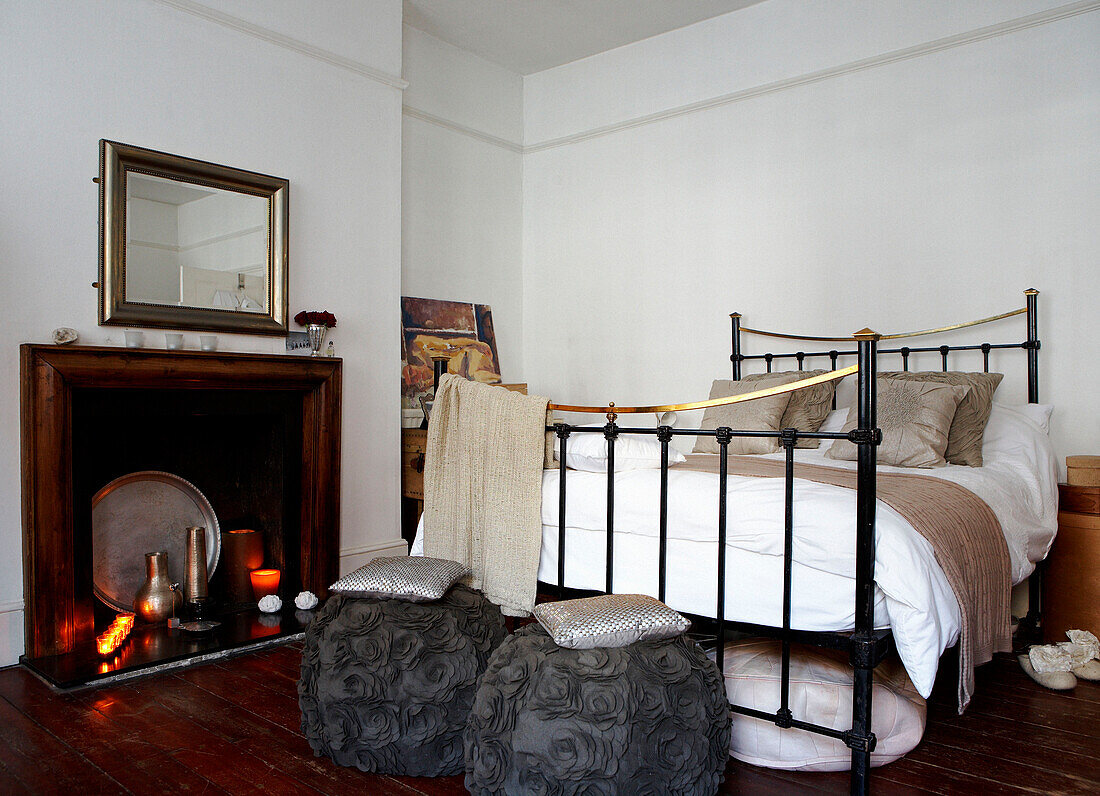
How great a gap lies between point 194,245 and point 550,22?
2.43m

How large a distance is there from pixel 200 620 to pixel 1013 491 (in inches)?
122

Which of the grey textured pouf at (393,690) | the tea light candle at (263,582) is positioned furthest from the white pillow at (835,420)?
the tea light candle at (263,582)

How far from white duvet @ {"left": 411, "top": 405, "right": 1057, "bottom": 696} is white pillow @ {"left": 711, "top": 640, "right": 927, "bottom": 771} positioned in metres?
0.24

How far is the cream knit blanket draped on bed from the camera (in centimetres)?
241

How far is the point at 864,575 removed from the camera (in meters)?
1.83

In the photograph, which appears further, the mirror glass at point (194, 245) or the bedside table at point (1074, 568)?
the mirror glass at point (194, 245)

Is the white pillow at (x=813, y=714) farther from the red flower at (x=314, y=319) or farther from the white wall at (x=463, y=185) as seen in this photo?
the white wall at (x=463, y=185)

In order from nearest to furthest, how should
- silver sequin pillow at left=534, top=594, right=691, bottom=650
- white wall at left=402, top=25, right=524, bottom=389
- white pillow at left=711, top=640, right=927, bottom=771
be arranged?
silver sequin pillow at left=534, top=594, right=691, bottom=650 < white pillow at left=711, top=640, right=927, bottom=771 < white wall at left=402, top=25, right=524, bottom=389

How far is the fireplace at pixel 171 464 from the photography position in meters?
2.70

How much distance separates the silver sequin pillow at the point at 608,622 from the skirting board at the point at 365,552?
1945mm

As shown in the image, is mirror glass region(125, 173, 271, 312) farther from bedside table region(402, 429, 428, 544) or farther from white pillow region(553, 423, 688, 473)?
white pillow region(553, 423, 688, 473)

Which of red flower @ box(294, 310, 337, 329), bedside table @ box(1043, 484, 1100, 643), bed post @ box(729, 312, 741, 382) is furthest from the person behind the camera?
bed post @ box(729, 312, 741, 382)

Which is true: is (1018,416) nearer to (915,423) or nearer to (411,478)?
(915,423)

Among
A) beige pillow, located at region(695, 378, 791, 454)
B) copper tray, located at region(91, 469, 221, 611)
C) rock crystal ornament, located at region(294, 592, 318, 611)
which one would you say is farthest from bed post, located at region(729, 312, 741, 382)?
copper tray, located at region(91, 469, 221, 611)
